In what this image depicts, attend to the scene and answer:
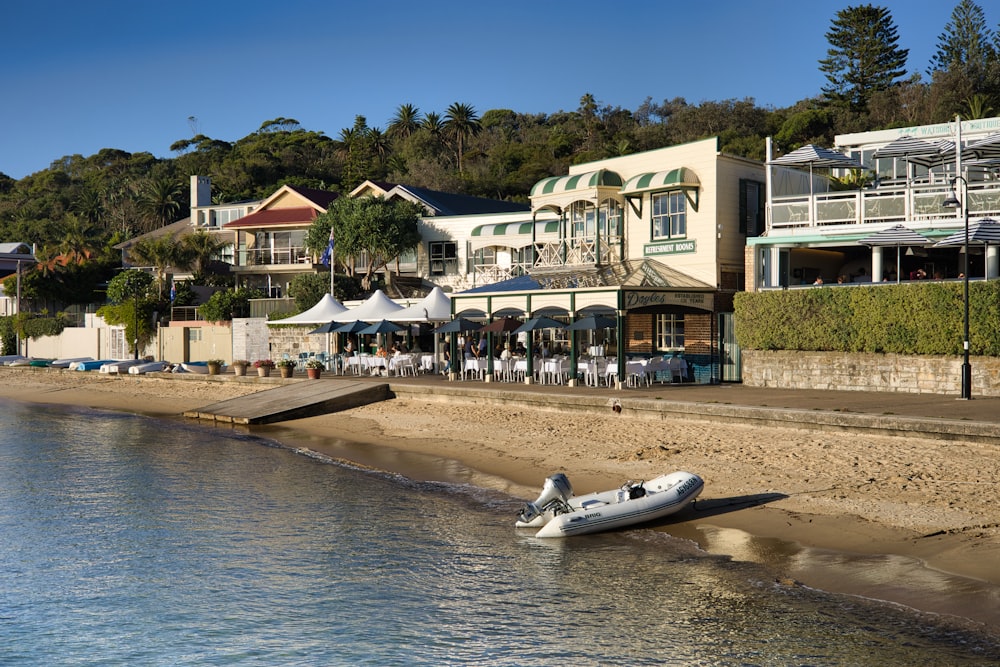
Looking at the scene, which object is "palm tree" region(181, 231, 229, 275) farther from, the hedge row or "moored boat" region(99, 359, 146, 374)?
the hedge row

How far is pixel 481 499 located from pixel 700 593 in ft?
20.4

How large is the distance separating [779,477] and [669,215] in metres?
16.2

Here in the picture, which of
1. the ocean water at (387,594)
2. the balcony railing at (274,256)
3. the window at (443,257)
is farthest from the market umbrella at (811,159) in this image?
the balcony railing at (274,256)

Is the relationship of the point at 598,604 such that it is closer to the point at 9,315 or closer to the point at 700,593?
the point at 700,593

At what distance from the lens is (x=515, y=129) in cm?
12000

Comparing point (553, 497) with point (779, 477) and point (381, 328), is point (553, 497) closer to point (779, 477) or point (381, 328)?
point (779, 477)

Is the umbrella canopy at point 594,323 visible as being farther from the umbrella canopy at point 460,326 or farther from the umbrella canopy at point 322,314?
the umbrella canopy at point 322,314

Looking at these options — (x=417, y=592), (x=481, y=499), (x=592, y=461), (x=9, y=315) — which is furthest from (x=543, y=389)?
(x=9, y=315)

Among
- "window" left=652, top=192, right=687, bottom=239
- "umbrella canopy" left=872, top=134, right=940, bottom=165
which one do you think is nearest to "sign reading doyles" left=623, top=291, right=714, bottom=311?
"window" left=652, top=192, right=687, bottom=239

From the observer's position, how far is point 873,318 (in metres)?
24.2

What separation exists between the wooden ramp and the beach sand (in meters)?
1.99

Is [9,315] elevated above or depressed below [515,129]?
below

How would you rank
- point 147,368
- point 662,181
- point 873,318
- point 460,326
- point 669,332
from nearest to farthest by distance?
point 873,318, point 662,181, point 669,332, point 460,326, point 147,368

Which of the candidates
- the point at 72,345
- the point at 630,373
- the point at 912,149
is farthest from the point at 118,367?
the point at 912,149
